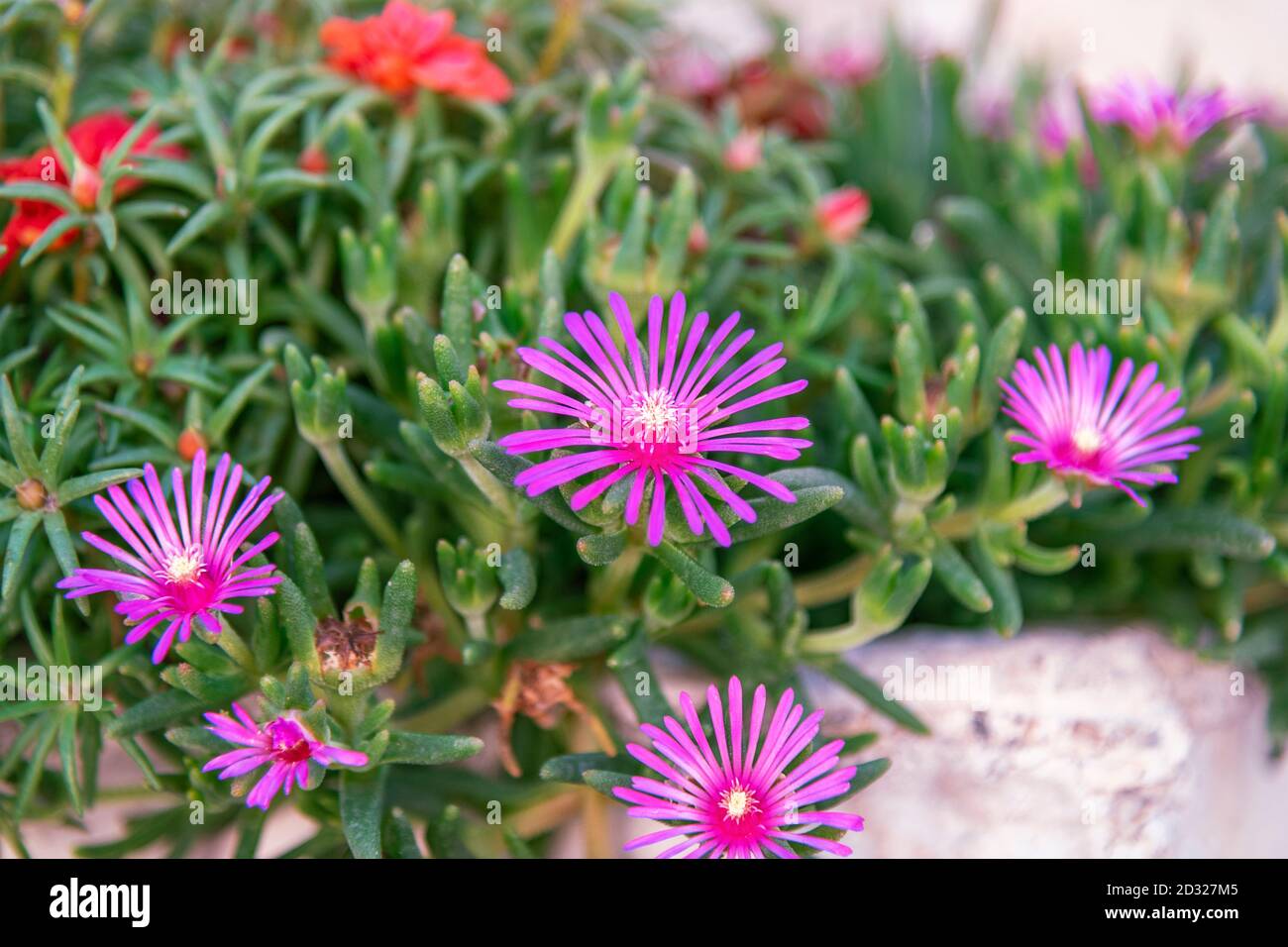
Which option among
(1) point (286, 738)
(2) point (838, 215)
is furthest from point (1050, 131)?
(1) point (286, 738)

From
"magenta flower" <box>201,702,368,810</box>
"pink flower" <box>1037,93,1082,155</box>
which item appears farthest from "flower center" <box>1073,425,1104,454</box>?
"pink flower" <box>1037,93,1082,155</box>

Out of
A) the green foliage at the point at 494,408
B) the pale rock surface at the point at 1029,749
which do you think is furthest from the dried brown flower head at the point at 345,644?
the pale rock surface at the point at 1029,749

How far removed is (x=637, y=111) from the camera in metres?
0.92

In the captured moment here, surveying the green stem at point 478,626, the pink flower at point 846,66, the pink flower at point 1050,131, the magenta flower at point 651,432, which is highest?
the pink flower at point 846,66

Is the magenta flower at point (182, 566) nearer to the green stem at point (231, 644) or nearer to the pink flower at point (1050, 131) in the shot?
the green stem at point (231, 644)

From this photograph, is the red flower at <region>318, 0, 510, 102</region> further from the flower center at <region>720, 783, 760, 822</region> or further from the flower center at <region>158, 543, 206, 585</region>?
the flower center at <region>720, 783, 760, 822</region>

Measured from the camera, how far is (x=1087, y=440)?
707 millimetres

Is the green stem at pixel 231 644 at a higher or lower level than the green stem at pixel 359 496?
lower

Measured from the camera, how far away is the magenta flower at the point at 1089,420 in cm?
70

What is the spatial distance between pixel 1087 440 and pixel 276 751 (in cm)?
49

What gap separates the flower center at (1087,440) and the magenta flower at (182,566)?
0.46m

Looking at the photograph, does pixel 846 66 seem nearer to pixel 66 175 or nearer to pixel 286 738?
pixel 66 175
